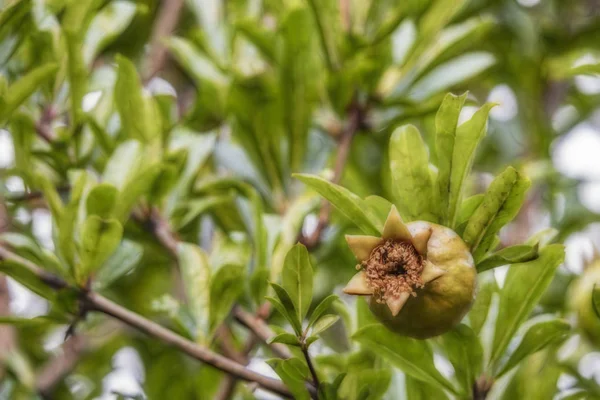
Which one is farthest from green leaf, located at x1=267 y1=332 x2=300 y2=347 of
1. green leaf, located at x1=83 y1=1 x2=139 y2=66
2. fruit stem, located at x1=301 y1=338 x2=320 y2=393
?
green leaf, located at x1=83 y1=1 x2=139 y2=66

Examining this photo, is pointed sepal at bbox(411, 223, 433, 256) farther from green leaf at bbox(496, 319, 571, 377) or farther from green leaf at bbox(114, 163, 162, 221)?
green leaf at bbox(114, 163, 162, 221)

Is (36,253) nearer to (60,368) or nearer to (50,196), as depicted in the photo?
(50,196)

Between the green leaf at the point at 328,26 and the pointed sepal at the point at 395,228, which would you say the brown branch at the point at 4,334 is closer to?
the green leaf at the point at 328,26

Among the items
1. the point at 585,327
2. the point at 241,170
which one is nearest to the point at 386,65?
the point at 241,170

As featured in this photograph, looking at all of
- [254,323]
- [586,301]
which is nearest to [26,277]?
[254,323]

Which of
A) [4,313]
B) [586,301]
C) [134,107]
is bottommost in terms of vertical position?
[586,301]

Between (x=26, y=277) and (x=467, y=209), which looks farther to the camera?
(x=26, y=277)

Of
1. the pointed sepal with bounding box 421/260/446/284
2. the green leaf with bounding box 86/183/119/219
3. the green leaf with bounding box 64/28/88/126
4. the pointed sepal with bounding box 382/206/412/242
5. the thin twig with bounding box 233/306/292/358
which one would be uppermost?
the green leaf with bounding box 64/28/88/126

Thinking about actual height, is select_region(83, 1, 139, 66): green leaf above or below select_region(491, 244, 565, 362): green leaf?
above

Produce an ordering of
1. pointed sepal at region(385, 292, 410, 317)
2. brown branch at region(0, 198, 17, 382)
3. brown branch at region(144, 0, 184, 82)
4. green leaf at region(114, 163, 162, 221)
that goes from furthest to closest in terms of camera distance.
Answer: brown branch at region(144, 0, 184, 82) → brown branch at region(0, 198, 17, 382) → green leaf at region(114, 163, 162, 221) → pointed sepal at region(385, 292, 410, 317)
